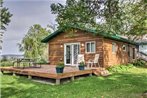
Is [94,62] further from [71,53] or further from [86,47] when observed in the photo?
[71,53]

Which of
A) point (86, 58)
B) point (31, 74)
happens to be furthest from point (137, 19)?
point (86, 58)

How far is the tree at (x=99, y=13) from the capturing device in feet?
22.2

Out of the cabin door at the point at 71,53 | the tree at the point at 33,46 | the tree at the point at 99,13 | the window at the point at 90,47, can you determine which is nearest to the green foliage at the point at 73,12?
the tree at the point at 99,13

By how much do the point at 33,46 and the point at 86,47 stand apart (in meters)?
12.0

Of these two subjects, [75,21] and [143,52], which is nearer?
[75,21]

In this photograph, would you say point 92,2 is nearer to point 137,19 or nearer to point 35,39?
point 137,19

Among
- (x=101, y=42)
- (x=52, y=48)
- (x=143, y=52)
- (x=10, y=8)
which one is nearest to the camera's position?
(x=101, y=42)

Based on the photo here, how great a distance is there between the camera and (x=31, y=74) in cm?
1129

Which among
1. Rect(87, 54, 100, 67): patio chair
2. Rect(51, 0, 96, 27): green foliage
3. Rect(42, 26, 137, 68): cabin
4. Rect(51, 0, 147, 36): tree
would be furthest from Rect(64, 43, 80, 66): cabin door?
Rect(51, 0, 96, 27): green foliage

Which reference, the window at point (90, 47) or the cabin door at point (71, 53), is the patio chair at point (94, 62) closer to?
the window at point (90, 47)

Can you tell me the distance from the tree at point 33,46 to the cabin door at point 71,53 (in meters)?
8.62

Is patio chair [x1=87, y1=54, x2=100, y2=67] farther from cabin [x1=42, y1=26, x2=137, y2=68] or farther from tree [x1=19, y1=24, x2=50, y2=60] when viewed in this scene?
tree [x1=19, y1=24, x2=50, y2=60]

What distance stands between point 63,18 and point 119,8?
6.43 ft

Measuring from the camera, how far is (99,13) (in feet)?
23.2
